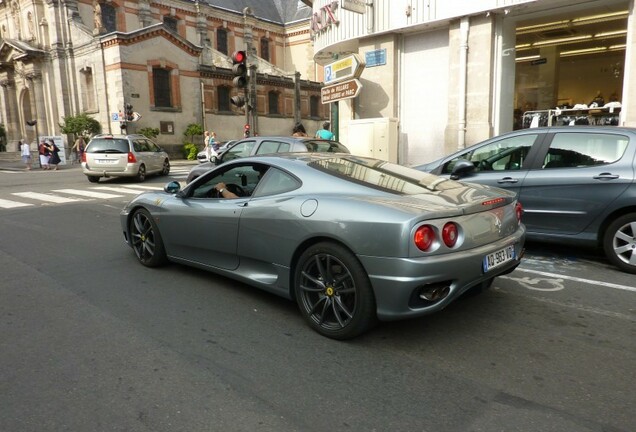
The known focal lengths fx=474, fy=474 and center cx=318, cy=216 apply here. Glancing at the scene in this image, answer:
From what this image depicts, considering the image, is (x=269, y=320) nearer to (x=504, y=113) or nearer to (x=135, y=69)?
(x=504, y=113)

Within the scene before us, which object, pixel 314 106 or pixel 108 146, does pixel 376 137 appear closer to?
pixel 108 146

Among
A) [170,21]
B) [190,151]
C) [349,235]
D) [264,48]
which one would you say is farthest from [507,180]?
[264,48]

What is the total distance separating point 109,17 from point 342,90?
2853 cm

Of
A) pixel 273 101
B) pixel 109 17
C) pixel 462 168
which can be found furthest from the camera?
pixel 273 101

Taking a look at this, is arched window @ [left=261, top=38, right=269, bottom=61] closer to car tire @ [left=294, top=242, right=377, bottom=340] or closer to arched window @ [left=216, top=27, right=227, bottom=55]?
arched window @ [left=216, top=27, right=227, bottom=55]

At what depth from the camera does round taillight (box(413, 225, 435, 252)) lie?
3.13 m

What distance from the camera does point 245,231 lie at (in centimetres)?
414

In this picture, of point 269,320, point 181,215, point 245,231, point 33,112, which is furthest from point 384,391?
point 33,112

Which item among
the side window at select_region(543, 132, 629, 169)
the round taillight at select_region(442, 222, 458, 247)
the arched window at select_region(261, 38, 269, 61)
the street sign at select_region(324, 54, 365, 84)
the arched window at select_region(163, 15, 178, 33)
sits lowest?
the round taillight at select_region(442, 222, 458, 247)

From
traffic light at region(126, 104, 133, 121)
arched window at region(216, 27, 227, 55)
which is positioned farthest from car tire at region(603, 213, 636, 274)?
arched window at region(216, 27, 227, 55)

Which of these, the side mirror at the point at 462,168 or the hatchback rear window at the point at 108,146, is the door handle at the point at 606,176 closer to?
the side mirror at the point at 462,168

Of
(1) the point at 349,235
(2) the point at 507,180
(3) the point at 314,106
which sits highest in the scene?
(3) the point at 314,106

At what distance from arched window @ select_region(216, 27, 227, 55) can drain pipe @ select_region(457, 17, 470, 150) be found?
3585 centimetres

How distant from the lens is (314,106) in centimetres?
4631
